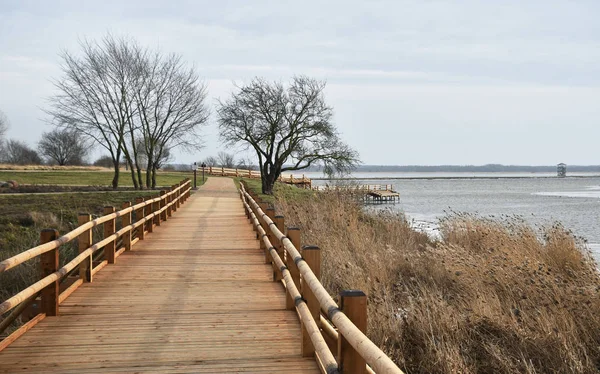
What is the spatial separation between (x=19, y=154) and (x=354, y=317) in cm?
12357

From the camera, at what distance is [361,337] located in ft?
10.4

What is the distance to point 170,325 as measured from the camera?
6.11 m

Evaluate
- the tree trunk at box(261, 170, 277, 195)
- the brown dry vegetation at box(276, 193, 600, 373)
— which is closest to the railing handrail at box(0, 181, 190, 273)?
the brown dry vegetation at box(276, 193, 600, 373)

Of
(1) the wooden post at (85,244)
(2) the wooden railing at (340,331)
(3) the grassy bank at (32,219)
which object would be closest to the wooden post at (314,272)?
(2) the wooden railing at (340,331)

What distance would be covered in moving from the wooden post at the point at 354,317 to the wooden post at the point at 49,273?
4.04 m

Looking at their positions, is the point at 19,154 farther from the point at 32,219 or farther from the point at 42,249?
the point at 42,249

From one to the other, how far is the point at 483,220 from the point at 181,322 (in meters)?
11.7

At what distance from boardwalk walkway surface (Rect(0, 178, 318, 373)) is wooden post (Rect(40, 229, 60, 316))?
0.44 ft

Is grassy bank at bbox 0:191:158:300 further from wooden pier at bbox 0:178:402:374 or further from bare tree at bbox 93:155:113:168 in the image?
bare tree at bbox 93:155:113:168

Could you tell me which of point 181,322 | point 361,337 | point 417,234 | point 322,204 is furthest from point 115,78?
point 361,337

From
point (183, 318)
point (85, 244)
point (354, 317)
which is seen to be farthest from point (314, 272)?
point (85, 244)

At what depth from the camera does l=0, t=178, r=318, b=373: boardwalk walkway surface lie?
4.88m

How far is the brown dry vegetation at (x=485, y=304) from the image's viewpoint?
24.2ft

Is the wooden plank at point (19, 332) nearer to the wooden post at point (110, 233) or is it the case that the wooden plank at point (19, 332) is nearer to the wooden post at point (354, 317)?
the wooden post at point (354, 317)
